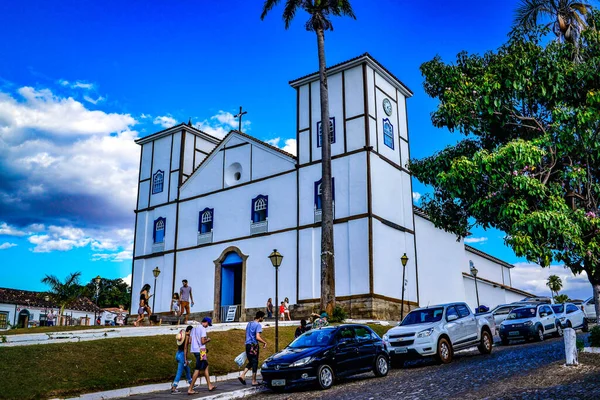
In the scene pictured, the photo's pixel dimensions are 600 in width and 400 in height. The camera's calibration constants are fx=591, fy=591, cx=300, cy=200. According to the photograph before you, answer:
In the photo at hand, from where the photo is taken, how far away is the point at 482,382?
37.8 feet

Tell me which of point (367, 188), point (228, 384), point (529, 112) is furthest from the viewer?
point (367, 188)

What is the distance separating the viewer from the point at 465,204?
18.6 m

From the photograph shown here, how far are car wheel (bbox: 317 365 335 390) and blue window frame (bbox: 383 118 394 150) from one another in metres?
18.0

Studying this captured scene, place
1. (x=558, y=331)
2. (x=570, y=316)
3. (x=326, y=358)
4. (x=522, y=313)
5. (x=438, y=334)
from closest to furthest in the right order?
1. (x=326, y=358)
2. (x=438, y=334)
3. (x=522, y=313)
4. (x=558, y=331)
5. (x=570, y=316)

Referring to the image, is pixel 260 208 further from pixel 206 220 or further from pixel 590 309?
pixel 590 309

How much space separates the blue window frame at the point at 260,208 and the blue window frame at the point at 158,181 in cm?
805

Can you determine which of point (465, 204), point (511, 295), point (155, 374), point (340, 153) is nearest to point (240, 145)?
point (340, 153)

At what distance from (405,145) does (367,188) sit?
5.25 meters

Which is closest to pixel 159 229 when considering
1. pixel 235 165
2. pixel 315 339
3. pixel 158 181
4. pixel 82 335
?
pixel 158 181

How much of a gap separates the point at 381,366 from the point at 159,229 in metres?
24.4

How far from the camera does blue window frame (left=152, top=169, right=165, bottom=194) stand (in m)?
37.1

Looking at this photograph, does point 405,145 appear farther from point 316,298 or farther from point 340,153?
point 316,298

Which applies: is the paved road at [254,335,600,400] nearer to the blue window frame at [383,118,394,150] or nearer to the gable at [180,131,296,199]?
the blue window frame at [383,118,394,150]

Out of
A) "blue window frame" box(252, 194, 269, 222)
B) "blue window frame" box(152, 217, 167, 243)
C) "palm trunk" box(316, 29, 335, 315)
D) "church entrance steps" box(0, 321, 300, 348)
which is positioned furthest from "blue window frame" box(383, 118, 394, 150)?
"blue window frame" box(152, 217, 167, 243)
